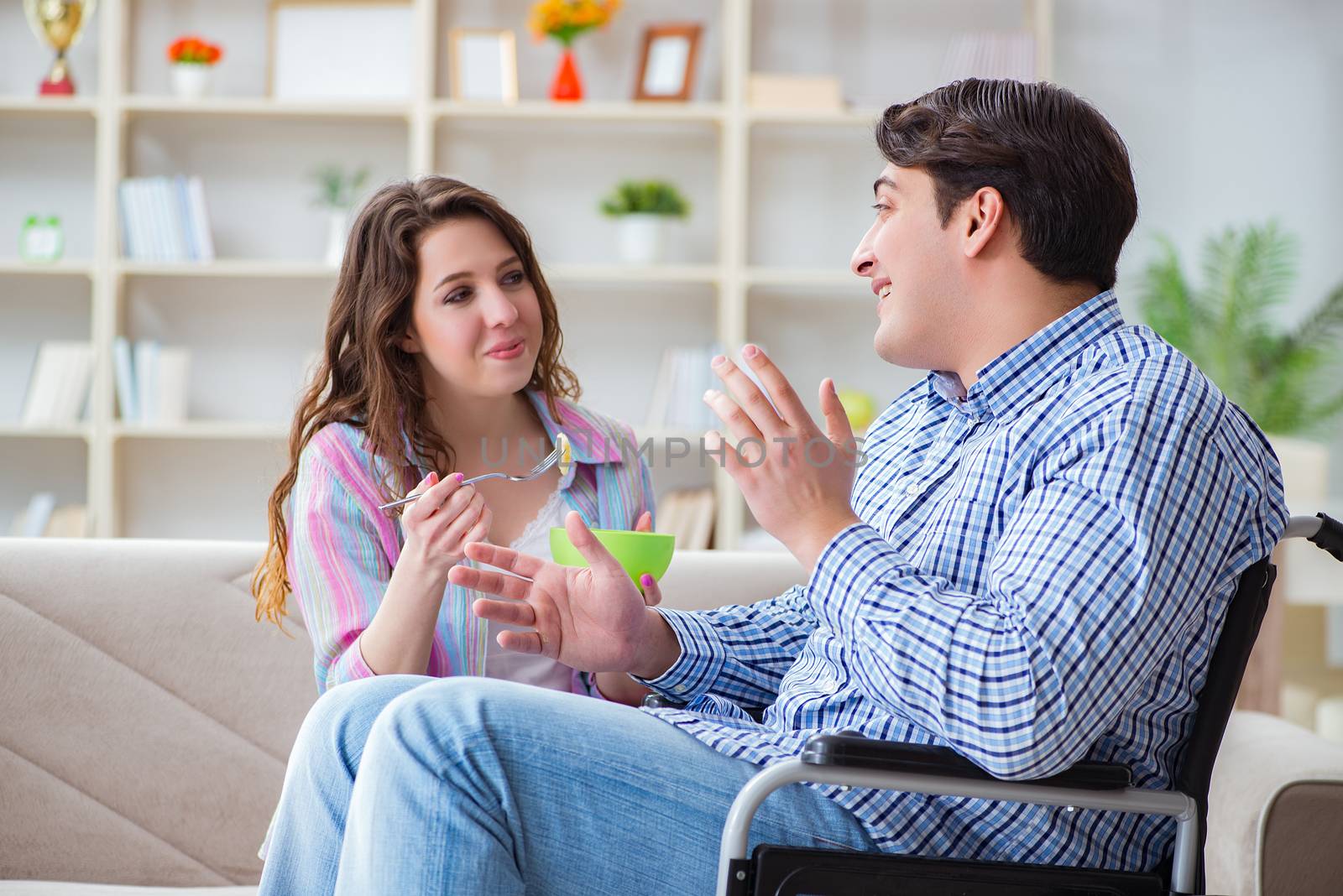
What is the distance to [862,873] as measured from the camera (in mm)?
1075

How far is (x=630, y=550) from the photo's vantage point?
138cm

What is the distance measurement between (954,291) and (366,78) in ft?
10.3

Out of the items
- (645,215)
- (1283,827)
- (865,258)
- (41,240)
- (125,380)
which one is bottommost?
(1283,827)

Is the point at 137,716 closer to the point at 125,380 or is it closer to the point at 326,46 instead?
the point at 125,380

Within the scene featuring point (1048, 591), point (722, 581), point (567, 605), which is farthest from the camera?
point (722, 581)

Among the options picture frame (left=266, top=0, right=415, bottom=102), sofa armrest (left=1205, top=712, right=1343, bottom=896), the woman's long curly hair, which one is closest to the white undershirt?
the woman's long curly hair

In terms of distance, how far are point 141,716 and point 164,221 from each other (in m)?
2.51

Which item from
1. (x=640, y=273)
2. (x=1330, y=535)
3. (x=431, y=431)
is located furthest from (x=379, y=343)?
(x=640, y=273)

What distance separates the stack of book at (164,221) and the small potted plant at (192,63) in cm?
27

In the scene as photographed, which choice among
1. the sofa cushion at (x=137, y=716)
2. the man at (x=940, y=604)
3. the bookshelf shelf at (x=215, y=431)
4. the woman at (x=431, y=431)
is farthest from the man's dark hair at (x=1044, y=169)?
the bookshelf shelf at (x=215, y=431)

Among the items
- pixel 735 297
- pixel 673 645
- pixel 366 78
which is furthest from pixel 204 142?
pixel 673 645

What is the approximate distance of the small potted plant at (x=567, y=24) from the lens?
382 cm

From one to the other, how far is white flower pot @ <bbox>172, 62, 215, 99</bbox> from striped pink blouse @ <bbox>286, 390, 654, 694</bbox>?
2629mm

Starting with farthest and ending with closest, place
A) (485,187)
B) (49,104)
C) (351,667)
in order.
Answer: (485,187)
(49,104)
(351,667)
